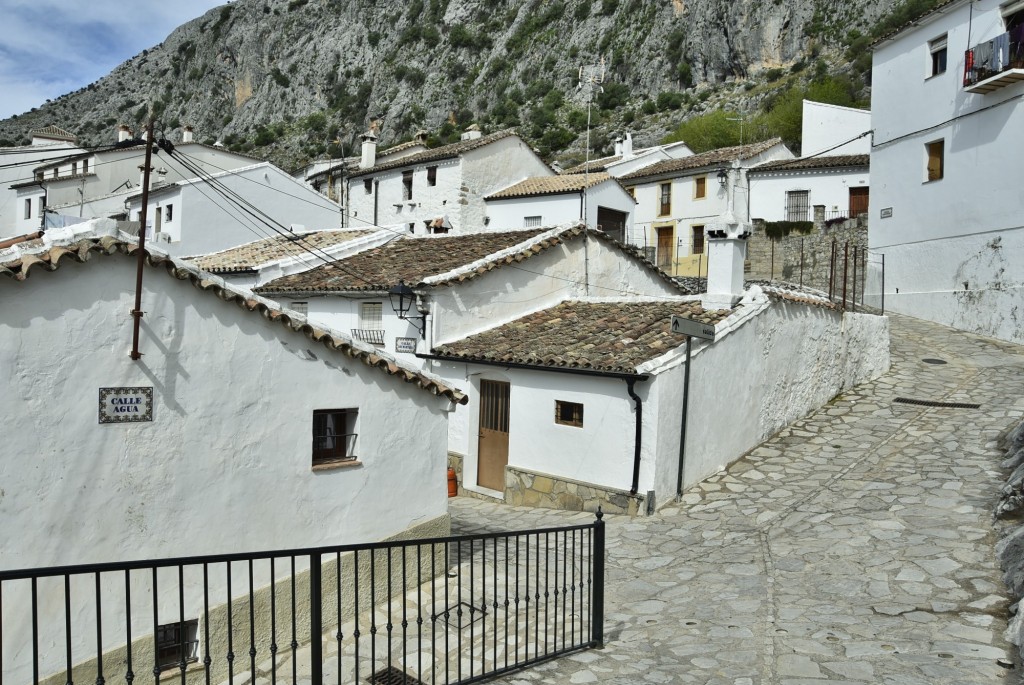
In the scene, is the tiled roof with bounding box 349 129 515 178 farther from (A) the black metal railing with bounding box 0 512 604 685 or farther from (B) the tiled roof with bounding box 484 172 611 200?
(A) the black metal railing with bounding box 0 512 604 685

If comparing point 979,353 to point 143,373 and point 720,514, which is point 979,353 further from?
point 143,373

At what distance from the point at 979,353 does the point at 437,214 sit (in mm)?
20601

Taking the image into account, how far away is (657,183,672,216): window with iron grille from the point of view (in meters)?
36.8

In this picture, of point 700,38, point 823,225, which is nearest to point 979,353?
point 823,225

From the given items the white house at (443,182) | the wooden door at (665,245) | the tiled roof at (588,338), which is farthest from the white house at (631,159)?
the tiled roof at (588,338)

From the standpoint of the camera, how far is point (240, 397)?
7.90m

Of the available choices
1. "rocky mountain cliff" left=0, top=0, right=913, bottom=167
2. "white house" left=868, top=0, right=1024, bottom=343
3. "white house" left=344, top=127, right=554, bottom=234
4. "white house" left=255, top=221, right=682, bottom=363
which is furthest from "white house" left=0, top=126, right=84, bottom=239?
"white house" left=868, top=0, right=1024, bottom=343

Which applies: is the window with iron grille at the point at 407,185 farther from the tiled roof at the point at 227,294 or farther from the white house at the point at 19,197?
the tiled roof at the point at 227,294

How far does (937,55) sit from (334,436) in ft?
73.4

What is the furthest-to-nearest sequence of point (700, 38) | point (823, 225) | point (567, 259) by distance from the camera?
point (700, 38) < point (823, 225) < point (567, 259)

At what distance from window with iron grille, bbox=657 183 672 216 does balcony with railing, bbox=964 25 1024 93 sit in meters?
16.6

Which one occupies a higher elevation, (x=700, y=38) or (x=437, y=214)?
(x=700, y=38)

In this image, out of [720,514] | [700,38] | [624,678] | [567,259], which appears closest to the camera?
[624,678]

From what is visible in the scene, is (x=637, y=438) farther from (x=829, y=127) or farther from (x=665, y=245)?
(x=829, y=127)
